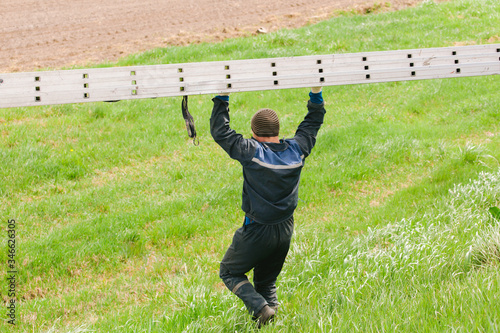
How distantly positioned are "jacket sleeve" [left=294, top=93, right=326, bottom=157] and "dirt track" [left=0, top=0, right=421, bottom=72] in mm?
11325

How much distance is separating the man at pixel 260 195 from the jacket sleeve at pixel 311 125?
144 millimetres

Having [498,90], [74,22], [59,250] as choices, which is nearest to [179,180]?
[59,250]

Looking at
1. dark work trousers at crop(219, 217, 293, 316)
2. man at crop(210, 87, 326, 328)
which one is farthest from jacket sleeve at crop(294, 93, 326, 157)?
dark work trousers at crop(219, 217, 293, 316)

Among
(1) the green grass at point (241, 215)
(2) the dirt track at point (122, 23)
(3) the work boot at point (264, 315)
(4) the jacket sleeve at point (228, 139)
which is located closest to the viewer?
(4) the jacket sleeve at point (228, 139)

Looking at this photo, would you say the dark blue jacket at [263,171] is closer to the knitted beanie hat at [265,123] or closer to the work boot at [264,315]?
the knitted beanie hat at [265,123]

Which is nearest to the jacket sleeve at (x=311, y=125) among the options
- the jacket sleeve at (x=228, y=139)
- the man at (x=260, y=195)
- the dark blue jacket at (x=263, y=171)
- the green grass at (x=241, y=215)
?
the man at (x=260, y=195)

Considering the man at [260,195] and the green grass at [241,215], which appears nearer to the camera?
the man at [260,195]

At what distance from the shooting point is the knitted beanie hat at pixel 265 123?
3.90 m

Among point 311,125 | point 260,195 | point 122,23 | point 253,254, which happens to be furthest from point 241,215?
point 122,23

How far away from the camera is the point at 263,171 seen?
3766 millimetres

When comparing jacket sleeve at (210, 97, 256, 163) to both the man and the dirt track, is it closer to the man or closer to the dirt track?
the man

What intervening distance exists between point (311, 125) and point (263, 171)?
2.72 feet

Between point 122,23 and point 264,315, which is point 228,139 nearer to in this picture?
point 264,315

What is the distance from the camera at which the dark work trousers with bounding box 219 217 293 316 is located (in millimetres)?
3838
